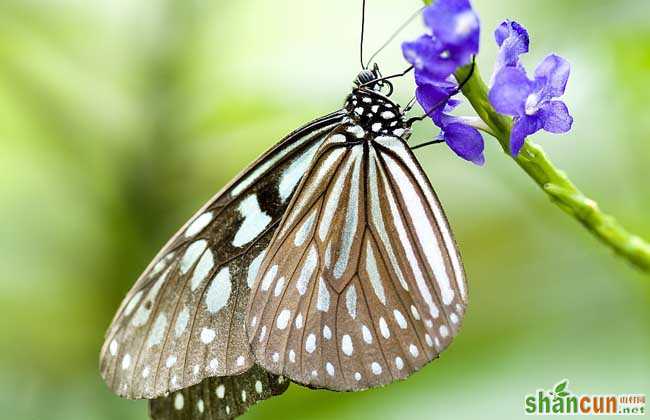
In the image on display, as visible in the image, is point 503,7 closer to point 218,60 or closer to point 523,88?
point 218,60

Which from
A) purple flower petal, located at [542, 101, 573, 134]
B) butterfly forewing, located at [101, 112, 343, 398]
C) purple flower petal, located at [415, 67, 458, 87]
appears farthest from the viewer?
butterfly forewing, located at [101, 112, 343, 398]

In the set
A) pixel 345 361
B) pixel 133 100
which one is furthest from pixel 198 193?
pixel 345 361

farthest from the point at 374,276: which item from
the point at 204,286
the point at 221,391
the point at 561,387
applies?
the point at 561,387

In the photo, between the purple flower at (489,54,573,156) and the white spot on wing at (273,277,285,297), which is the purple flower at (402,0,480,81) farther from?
the white spot on wing at (273,277,285,297)

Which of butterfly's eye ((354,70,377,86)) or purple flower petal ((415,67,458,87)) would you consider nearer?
purple flower petal ((415,67,458,87))

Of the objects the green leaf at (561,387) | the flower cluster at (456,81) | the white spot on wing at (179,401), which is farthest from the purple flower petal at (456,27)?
the green leaf at (561,387)

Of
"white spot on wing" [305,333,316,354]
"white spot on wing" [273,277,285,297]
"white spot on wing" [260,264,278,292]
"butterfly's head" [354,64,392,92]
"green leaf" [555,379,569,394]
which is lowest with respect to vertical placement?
"green leaf" [555,379,569,394]

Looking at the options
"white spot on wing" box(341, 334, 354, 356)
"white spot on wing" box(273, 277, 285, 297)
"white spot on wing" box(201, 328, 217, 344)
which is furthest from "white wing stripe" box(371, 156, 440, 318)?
"white spot on wing" box(201, 328, 217, 344)

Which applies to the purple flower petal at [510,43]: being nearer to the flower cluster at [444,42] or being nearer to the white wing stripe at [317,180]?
the flower cluster at [444,42]
